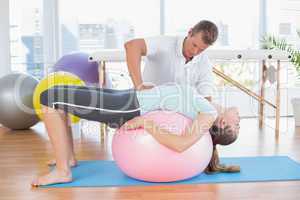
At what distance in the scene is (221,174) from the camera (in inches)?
106

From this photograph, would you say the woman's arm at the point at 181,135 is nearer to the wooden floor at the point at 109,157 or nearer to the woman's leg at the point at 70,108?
the woman's leg at the point at 70,108

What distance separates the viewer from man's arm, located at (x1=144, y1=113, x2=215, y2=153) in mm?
2332

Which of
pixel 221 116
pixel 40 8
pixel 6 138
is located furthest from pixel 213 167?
pixel 40 8

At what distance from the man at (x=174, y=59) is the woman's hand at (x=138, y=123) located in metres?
0.25

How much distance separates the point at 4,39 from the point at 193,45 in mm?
2725

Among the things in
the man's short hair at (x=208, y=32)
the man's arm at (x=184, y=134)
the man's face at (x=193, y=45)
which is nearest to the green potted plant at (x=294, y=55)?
the man's face at (x=193, y=45)

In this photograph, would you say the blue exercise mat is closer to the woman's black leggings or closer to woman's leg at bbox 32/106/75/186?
woman's leg at bbox 32/106/75/186

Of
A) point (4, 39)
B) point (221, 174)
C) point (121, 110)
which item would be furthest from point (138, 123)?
point (4, 39)

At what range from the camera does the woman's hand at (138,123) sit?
7.82 feet

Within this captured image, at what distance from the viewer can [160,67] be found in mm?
2807

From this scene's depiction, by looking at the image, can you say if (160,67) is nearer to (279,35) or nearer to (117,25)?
(117,25)

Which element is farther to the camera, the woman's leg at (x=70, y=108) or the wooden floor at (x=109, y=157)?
the woman's leg at (x=70, y=108)

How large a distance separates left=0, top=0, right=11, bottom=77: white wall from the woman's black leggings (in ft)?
8.03

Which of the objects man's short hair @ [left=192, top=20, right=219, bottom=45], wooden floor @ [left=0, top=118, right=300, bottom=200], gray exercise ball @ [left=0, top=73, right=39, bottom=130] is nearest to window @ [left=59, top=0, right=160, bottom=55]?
gray exercise ball @ [left=0, top=73, right=39, bottom=130]
